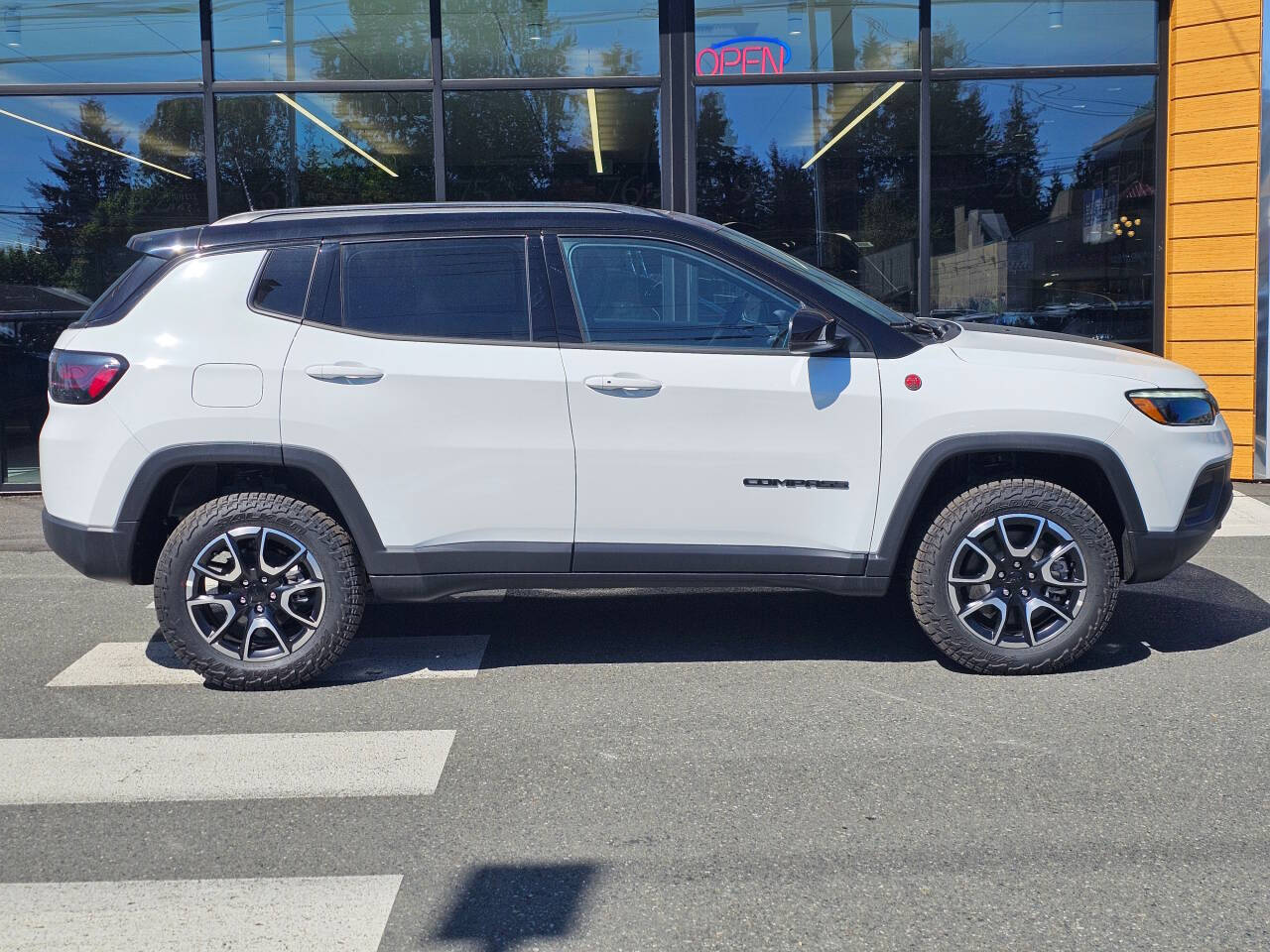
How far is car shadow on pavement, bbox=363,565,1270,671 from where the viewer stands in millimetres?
5332

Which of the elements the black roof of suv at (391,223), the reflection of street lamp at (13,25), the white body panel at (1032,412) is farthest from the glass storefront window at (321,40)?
the white body panel at (1032,412)

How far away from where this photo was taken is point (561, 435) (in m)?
4.77

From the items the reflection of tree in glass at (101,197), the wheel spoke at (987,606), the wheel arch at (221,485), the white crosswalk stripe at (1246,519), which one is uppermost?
the reflection of tree in glass at (101,197)

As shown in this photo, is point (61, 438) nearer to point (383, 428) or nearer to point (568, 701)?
point (383, 428)

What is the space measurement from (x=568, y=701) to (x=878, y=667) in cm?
126

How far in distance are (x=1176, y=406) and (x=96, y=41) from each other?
8232 mm

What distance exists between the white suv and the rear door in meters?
0.01

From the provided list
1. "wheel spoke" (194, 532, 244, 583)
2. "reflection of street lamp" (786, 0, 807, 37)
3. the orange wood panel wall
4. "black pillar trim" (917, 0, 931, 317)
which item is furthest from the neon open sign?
"wheel spoke" (194, 532, 244, 583)

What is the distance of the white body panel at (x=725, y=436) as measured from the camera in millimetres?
4750

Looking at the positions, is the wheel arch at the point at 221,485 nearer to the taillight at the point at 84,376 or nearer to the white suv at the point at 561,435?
the white suv at the point at 561,435

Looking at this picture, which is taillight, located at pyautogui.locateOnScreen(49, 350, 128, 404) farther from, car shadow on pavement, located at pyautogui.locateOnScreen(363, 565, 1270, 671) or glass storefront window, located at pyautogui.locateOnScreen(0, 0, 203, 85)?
glass storefront window, located at pyautogui.locateOnScreen(0, 0, 203, 85)

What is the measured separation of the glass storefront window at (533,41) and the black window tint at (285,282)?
532cm

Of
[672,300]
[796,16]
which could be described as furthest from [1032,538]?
[796,16]

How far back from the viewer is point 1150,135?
970 cm
